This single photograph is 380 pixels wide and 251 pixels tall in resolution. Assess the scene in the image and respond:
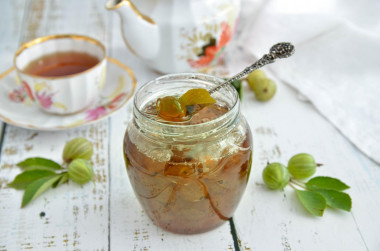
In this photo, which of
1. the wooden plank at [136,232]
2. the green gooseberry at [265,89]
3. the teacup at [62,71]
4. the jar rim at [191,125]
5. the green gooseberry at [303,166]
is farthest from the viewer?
the green gooseberry at [265,89]

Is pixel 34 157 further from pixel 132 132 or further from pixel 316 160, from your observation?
pixel 316 160

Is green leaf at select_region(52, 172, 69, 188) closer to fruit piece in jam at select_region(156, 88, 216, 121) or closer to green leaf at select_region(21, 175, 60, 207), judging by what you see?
green leaf at select_region(21, 175, 60, 207)

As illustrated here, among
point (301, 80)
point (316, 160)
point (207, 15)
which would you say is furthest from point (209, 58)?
point (316, 160)

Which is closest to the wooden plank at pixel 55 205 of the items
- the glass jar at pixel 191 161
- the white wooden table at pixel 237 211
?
the white wooden table at pixel 237 211

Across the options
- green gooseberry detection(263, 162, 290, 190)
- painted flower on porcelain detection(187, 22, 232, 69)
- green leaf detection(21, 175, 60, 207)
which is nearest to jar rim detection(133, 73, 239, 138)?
green gooseberry detection(263, 162, 290, 190)

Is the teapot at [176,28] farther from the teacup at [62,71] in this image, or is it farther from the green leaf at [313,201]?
the green leaf at [313,201]

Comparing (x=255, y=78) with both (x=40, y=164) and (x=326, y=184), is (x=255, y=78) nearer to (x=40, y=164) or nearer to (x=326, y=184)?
(x=326, y=184)

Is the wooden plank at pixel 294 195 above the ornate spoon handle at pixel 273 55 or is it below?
below
